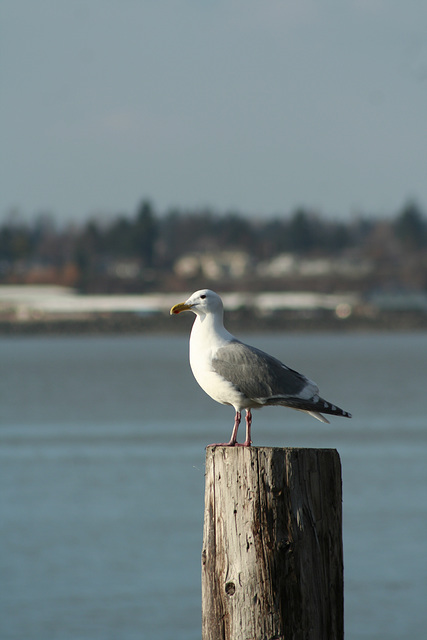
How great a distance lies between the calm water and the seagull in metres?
0.57

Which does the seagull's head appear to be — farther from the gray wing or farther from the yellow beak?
the gray wing

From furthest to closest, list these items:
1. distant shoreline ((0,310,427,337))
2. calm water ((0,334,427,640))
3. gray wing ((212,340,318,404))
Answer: distant shoreline ((0,310,427,337)), calm water ((0,334,427,640)), gray wing ((212,340,318,404))

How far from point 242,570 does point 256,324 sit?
162 metres

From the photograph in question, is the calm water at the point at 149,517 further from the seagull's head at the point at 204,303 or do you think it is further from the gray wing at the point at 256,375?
the seagull's head at the point at 204,303

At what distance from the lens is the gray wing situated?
641 centimetres

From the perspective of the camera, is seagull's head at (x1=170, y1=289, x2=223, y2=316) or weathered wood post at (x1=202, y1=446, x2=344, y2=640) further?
seagull's head at (x1=170, y1=289, x2=223, y2=316)

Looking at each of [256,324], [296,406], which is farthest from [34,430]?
[256,324]

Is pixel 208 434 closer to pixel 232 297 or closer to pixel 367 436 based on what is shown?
pixel 367 436

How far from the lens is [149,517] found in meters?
23.8

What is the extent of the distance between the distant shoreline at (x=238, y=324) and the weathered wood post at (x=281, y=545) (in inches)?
6232

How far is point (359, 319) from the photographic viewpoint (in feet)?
601

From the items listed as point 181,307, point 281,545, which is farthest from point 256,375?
point 281,545

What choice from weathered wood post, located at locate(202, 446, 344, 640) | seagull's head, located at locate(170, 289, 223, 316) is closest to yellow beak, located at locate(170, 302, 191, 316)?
seagull's head, located at locate(170, 289, 223, 316)

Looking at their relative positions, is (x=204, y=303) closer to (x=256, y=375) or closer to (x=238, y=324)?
(x=256, y=375)
